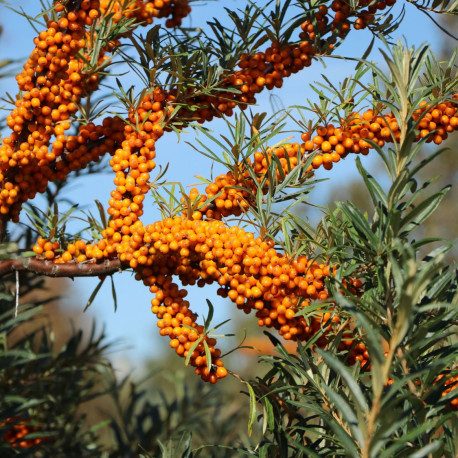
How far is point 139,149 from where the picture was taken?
0.70 metres

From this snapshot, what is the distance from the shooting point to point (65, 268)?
668 mm

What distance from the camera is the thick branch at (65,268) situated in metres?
0.67

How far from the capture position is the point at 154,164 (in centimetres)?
69

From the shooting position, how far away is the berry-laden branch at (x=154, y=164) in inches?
25.2

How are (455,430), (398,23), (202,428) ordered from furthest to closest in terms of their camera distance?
1. (202,428)
2. (398,23)
3. (455,430)

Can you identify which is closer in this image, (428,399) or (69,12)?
(428,399)

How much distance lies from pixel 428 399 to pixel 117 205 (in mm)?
387

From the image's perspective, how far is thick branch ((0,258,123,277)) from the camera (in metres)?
0.67

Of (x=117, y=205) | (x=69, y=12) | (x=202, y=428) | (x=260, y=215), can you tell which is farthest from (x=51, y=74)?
(x=202, y=428)

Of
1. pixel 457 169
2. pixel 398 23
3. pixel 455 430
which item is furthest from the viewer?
pixel 457 169

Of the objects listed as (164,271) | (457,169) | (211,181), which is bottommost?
(164,271)

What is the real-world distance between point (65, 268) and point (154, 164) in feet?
0.53

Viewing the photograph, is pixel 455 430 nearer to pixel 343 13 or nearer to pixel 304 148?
pixel 304 148

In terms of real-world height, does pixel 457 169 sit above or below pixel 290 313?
above
